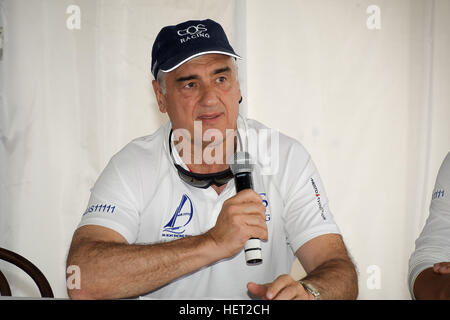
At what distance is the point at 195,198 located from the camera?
57.1 inches

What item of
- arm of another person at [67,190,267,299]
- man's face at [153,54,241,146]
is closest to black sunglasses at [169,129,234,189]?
man's face at [153,54,241,146]

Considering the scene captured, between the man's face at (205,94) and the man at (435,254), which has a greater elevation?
the man's face at (205,94)

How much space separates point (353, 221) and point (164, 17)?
1275 mm

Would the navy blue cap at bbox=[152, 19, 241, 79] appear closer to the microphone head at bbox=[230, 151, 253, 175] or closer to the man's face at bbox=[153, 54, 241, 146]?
the man's face at bbox=[153, 54, 241, 146]

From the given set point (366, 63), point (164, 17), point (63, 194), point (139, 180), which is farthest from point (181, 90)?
point (366, 63)

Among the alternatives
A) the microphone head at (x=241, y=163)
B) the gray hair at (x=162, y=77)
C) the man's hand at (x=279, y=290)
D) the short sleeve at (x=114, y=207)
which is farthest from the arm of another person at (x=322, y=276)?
the gray hair at (x=162, y=77)

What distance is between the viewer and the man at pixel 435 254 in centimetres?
117

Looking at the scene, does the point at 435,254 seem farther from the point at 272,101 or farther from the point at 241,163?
the point at 272,101

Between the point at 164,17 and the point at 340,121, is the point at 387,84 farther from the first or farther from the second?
the point at 164,17

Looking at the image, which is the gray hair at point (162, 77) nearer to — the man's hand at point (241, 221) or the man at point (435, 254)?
the man's hand at point (241, 221)

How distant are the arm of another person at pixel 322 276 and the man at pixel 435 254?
0.18 metres

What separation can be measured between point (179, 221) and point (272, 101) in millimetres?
887

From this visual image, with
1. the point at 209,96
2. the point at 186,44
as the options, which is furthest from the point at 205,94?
the point at 186,44

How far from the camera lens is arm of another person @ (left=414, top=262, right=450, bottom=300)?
1141mm
